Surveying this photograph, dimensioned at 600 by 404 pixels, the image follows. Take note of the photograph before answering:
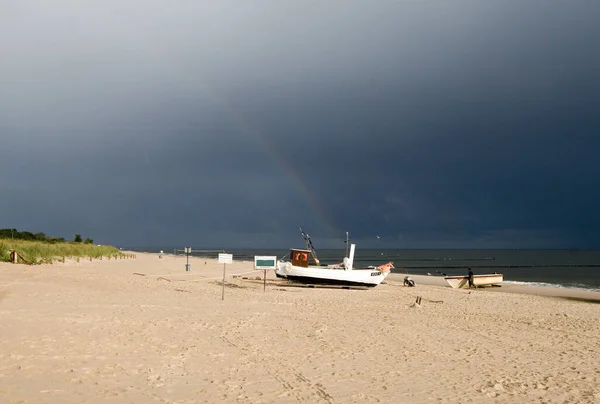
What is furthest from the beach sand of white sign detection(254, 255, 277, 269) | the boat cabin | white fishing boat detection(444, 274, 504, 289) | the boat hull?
white fishing boat detection(444, 274, 504, 289)

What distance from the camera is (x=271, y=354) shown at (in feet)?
36.9

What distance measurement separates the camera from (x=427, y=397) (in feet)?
27.4

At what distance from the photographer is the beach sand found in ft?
27.3

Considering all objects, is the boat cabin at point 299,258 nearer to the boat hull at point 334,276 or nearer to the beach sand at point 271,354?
the boat hull at point 334,276

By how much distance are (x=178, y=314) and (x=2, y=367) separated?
7.26 metres

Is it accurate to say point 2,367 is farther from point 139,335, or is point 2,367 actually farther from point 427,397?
point 427,397

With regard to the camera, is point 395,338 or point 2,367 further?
point 395,338

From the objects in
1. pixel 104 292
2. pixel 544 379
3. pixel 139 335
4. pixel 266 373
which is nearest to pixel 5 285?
pixel 104 292

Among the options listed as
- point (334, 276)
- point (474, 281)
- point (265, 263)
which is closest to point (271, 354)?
point (265, 263)

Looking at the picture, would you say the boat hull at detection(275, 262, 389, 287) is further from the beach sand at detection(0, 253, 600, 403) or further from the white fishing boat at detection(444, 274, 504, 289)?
the beach sand at detection(0, 253, 600, 403)

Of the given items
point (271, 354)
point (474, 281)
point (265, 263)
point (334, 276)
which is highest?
point (265, 263)

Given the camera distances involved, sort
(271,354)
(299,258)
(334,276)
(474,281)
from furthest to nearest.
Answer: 1. (474,281)
2. (299,258)
3. (334,276)
4. (271,354)

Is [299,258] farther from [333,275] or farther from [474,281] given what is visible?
[474,281]

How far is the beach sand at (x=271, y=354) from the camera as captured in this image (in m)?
8.31
